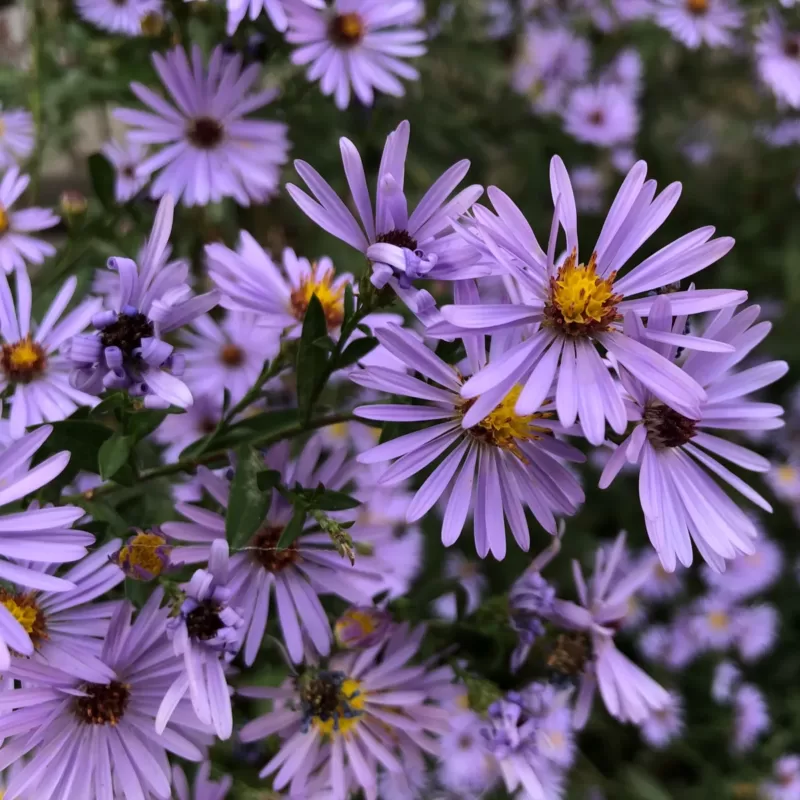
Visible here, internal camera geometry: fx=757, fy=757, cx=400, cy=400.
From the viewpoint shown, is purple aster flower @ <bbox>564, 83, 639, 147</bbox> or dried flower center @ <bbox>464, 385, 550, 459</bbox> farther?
purple aster flower @ <bbox>564, 83, 639, 147</bbox>

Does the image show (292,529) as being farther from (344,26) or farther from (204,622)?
(344,26)

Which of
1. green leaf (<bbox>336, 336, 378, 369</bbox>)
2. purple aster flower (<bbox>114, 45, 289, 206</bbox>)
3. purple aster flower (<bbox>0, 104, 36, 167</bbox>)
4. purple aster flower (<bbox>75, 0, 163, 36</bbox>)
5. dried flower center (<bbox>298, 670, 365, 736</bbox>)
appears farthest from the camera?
purple aster flower (<bbox>0, 104, 36, 167</bbox>)

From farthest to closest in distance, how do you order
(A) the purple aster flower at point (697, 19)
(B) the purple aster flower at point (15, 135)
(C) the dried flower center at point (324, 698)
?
1. (A) the purple aster flower at point (697, 19)
2. (B) the purple aster flower at point (15, 135)
3. (C) the dried flower center at point (324, 698)

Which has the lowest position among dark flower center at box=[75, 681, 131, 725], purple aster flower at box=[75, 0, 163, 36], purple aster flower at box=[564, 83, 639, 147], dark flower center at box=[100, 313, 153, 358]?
dark flower center at box=[75, 681, 131, 725]

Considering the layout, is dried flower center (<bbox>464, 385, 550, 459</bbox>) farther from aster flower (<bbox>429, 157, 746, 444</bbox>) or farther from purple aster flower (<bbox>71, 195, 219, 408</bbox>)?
purple aster flower (<bbox>71, 195, 219, 408</bbox>)

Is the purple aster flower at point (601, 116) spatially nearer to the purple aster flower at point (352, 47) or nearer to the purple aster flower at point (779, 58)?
the purple aster flower at point (779, 58)

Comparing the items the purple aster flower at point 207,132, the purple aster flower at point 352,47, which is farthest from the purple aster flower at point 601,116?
the purple aster flower at point 207,132

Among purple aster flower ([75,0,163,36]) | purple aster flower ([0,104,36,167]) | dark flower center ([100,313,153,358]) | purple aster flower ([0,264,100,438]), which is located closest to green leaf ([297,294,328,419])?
dark flower center ([100,313,153,358])

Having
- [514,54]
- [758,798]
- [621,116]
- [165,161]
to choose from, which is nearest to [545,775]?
[758,798]
